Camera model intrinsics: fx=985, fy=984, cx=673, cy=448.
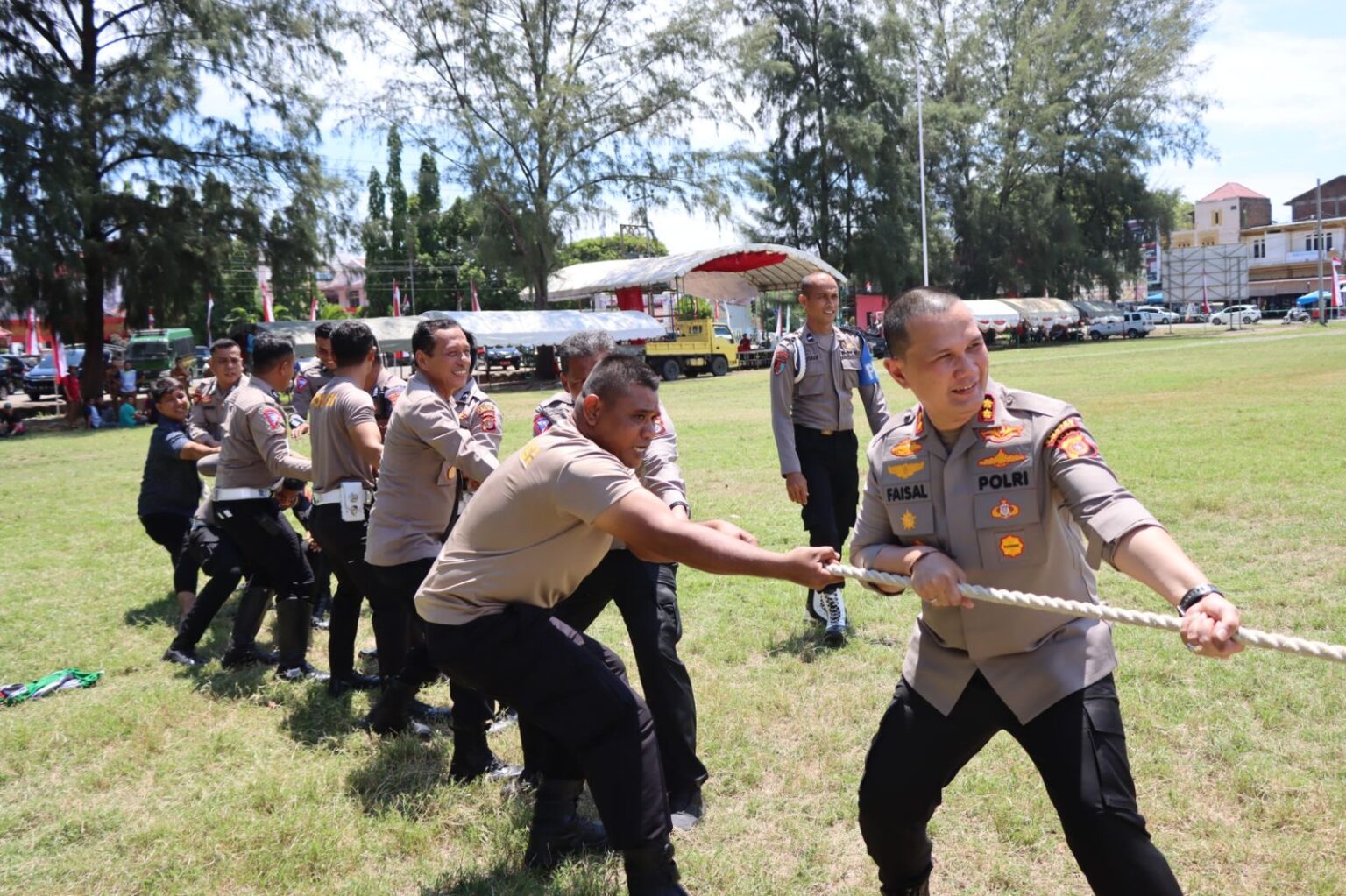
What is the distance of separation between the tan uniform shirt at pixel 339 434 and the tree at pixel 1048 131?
172ft

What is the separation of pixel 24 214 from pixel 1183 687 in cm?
3016

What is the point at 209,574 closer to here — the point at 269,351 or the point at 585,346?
the point at 269,351

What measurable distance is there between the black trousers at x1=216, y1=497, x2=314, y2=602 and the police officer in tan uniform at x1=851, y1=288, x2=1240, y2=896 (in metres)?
4.20

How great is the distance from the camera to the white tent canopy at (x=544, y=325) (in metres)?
35.4

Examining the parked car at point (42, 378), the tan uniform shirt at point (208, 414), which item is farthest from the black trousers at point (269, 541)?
the parked car at point (42, 378)

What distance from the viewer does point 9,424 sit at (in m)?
26.4

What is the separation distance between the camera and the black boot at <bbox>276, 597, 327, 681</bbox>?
19.3ft

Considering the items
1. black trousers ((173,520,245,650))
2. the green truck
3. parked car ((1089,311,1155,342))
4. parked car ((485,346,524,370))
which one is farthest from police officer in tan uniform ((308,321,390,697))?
parked car ((1089,311,1155,342))

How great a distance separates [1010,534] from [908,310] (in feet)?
2.11

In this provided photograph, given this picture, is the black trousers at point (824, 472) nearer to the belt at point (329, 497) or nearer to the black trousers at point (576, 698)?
the belt at point (329, 497)

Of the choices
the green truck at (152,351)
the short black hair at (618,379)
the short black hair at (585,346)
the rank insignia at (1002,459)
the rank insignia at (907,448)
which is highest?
the green truck at (152,351)

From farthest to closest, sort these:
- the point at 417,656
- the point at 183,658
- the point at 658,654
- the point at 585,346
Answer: the point at 183,658 < the point at 417,656 < the point at 585,346 < the point at 658,654

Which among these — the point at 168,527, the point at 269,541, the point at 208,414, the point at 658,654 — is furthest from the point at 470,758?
the point at 208,414

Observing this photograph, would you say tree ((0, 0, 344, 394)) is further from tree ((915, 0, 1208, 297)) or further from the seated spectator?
tree ((915, 0, 1208, 297))
